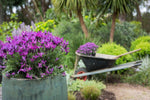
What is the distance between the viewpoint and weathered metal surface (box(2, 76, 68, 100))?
5.57 feet

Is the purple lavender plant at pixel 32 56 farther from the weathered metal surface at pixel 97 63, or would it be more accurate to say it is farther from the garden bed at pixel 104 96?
the weathered metal surface at pixel 97 63

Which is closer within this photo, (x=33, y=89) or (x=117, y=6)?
(x=33, y=89)

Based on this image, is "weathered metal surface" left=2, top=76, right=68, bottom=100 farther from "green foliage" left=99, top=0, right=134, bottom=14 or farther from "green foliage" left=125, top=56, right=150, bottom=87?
"green foliage" left=99, top=0, right=134, bottom=14

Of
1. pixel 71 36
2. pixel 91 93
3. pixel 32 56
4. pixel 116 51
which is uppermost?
pixel 71 36

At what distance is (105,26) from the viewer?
33.4 ft

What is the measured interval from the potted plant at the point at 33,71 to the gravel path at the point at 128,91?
2.67 metres

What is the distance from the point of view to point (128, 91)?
15.2ft

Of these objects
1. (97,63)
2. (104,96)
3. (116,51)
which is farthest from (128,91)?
(116,51)

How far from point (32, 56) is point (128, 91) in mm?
3621

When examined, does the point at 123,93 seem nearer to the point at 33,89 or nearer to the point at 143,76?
the point at 143,76

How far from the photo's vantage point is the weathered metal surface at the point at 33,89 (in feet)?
5.57

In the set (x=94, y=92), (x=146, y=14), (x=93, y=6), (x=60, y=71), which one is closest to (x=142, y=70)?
(x=94, y=92)

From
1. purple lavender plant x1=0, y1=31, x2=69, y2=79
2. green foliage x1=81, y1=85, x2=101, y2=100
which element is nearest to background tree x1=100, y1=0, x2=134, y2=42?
green foliage x1=81, y1=85, x2=101, y2=100

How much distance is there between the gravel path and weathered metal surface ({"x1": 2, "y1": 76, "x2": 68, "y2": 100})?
2660 millimetres
